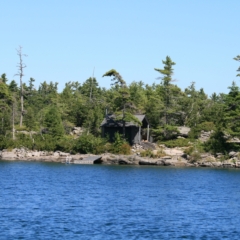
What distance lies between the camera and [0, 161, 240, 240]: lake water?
103 feet

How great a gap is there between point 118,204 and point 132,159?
122ft

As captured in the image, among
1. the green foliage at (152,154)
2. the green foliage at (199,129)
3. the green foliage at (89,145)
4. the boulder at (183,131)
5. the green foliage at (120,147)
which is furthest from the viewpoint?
the boulder at (183,131)

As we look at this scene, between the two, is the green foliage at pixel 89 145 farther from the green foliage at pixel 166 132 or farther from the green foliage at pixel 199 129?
the green foliage at pixel 199 129

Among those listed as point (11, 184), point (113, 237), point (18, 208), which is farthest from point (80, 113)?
point (113, 237)

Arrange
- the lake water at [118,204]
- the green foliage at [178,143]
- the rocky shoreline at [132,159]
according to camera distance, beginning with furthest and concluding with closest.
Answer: the green foliage at [178,143] → the rocky shoreline at [132,159] → the lake water at [118,204]

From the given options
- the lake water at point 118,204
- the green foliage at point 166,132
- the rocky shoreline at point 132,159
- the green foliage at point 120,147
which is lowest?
the lake water at point 118,204

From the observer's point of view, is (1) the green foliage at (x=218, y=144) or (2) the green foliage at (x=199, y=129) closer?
(1) the green foliage at (x=218, y=144)

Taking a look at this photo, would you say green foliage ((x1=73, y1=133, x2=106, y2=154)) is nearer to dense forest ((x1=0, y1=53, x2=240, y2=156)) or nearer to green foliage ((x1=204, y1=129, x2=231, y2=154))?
dense forest ((x1=0, y1=53, x2=240, y2=156))

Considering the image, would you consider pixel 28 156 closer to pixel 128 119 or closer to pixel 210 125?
pixel 128 119

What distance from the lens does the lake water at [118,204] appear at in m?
31.4

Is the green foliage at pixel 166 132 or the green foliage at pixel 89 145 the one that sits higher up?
the green foliage at pixel 166 132

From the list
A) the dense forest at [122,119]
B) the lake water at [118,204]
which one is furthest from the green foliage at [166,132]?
the lake water at [118,204]

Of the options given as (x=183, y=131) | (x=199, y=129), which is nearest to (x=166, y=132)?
(x=183, y=131)

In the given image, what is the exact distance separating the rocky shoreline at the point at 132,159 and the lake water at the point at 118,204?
25.7ft
